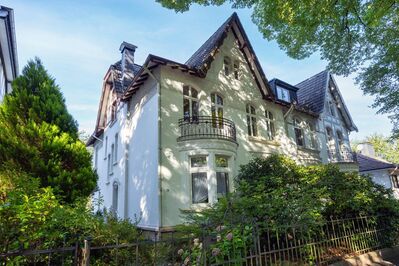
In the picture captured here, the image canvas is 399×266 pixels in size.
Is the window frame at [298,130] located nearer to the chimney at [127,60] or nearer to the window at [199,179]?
the window at [199,179]

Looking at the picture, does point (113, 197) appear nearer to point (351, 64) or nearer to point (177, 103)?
point (177, 103)

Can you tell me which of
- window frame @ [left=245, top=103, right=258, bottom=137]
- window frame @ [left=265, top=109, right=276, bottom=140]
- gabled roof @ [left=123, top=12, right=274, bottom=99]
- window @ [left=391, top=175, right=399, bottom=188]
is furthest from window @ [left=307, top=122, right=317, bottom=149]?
window @ [left=391, top=175, right=399, bottom=188]

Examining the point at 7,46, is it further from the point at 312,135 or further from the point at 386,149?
the point at 386,149

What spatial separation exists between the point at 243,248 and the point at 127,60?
1537 cm

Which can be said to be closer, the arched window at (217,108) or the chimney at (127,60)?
the arched window at (217,108)

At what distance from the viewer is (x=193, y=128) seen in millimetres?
12547

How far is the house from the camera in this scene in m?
11.7

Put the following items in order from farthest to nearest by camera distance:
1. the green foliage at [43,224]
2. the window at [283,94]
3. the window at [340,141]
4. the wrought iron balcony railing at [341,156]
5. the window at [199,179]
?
the window at [340,141] → the wrought iron balcony railing at [341,156] → the window at [283,94] → the window at [199,179] → the green foliage at [43,224]

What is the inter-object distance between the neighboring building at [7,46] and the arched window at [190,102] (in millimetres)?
7775

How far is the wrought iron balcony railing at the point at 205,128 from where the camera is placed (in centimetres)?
1229

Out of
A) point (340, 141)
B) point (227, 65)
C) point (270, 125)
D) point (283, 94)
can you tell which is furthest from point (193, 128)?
point (340, 141)

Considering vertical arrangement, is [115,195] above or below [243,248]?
above

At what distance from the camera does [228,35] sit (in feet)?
51.8

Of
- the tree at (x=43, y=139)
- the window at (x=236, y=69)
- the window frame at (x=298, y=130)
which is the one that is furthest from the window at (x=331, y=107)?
the tree at (x=43, y=139)
